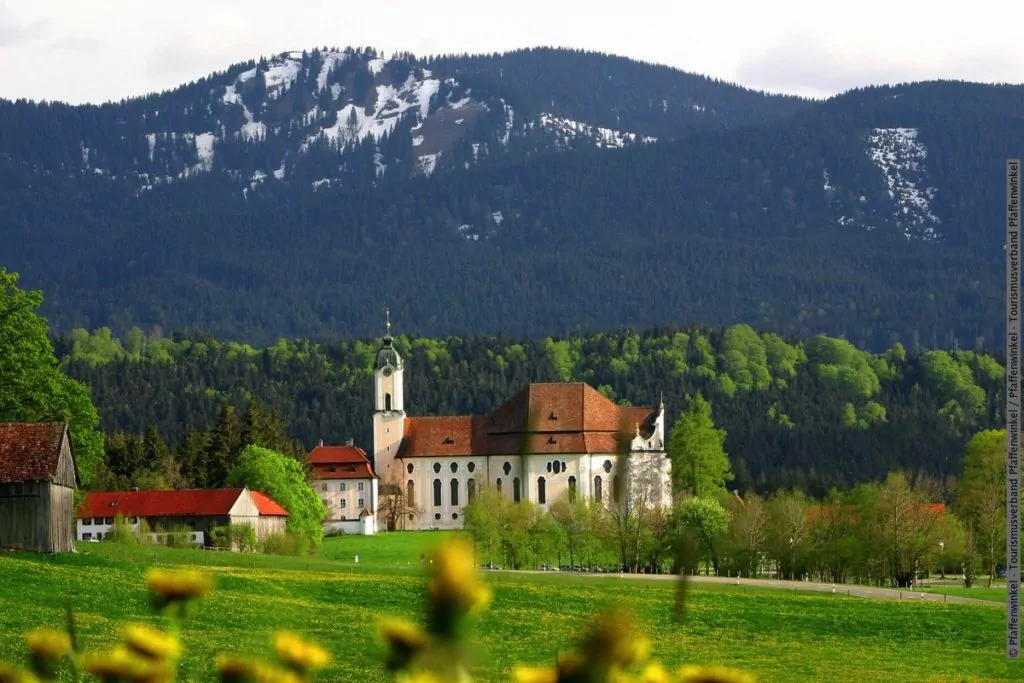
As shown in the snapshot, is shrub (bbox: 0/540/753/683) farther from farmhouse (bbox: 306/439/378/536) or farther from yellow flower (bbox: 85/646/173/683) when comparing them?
farmhouse (bbox: 306/439/378/536)

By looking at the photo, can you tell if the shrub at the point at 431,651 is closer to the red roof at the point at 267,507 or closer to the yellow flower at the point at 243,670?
the yellow flower at the point at 243,670

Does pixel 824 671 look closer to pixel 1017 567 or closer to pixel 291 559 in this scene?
pixel 1017 567

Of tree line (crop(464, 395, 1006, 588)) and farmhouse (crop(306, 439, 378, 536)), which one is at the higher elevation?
farmhouse (crop(306, 439, 378, 536))

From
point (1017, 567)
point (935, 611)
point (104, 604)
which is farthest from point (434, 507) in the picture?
point (1017, 567)

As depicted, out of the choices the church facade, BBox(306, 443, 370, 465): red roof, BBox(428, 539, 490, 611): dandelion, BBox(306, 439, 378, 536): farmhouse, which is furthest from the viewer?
BBox(306, 443, 370, 465): red roof

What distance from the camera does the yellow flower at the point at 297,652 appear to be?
8.73 feet

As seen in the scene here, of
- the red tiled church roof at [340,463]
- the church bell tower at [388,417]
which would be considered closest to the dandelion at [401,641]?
the red tiled church roof at [340,463]

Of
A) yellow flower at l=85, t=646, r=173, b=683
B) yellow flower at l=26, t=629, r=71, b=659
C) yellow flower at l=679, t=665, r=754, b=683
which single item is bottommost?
yellow flower at l=679, t=665, r=754, b=683

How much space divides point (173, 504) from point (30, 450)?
1627 inches

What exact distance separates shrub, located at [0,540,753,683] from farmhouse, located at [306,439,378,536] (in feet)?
384

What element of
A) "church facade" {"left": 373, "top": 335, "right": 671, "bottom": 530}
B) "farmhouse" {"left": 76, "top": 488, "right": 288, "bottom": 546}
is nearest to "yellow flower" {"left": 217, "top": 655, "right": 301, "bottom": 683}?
"farmhouse" {"left": 76, "top": 488, "right": 288, "bottom": 546}

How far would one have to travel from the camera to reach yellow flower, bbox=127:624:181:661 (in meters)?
2.63

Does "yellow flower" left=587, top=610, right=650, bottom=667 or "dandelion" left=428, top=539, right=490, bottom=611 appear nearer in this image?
"dandelion" left=428, top=539, right=490, bottom=611

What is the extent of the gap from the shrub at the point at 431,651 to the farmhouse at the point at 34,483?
4953 cm
